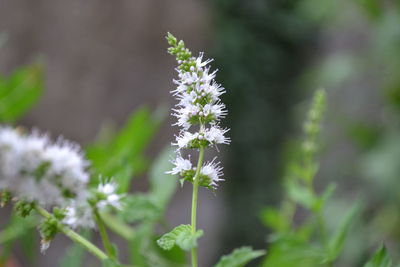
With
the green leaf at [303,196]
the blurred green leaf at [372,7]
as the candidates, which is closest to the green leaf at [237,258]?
the green leaf at [303,196]

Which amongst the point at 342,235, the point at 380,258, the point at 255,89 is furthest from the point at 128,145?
the point at 255,89

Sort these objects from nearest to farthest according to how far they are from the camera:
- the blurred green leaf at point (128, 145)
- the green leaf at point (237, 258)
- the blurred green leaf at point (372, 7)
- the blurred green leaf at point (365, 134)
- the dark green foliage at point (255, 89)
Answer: the green leaf at point (237, 258), the blurred green leaf at point (128, 145), the blurred green leaf at point (372, 7), the blurred green leaf at point (365, 134), the dark green foliage at point (255, 89)

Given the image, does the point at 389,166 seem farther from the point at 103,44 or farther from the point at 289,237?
the point at 103,44

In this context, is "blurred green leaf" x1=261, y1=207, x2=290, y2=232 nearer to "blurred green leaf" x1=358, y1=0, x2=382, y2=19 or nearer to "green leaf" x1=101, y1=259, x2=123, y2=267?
"green leaf" x1=101, y1=259, x2=123, y2=267

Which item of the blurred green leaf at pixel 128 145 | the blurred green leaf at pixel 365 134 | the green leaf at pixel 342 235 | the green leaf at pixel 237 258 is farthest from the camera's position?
the blurred green leaf at pixel 365 134

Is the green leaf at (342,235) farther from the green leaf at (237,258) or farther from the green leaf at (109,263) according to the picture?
the green leaf at (109,263)
